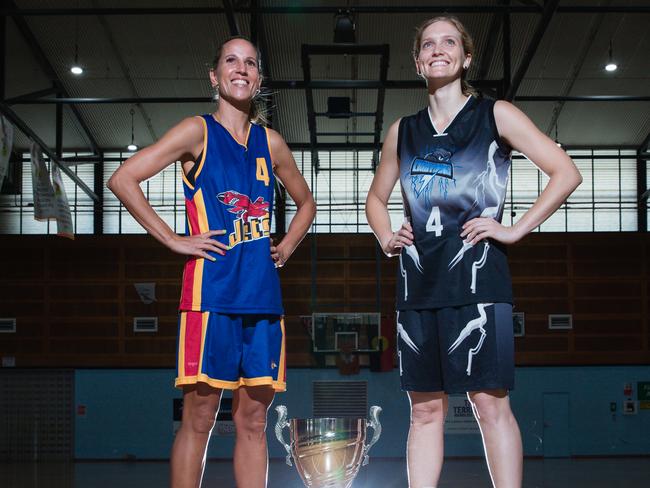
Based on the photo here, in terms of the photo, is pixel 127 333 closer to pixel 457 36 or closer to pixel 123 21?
pixel 123 21

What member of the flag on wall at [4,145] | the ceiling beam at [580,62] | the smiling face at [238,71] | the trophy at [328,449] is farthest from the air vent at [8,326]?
the smiling face at [238,71]

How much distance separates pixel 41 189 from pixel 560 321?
10.8 m

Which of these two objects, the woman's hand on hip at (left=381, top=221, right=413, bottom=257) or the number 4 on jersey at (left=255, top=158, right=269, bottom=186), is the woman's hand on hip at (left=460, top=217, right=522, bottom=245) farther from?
the number 4 on jersey at (left=255, top=158, right=269, bottom=186)

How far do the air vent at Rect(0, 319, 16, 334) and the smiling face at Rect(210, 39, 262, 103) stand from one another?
15.9 meters

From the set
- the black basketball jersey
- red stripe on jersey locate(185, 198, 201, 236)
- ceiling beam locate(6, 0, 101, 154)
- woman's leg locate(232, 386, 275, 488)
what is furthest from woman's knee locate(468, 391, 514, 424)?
ceiling beam locate(6, 0, 101, 154)

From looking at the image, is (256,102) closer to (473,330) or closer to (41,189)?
(473,330)

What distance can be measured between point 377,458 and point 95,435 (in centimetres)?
583

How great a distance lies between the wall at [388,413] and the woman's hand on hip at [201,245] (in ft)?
46.0

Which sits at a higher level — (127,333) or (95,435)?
(127,333)

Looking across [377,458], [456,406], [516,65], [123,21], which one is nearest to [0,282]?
[123,21]

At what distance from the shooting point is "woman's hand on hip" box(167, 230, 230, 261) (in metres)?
3.21

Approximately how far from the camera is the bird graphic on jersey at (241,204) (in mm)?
3289

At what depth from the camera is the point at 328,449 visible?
12.2 feet

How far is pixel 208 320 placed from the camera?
124 inches
